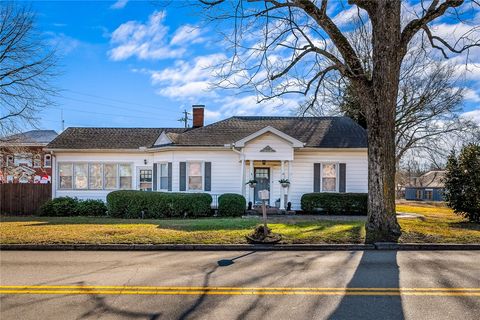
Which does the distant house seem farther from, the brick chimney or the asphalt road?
the asphalt road

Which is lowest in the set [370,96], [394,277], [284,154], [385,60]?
[394,277]

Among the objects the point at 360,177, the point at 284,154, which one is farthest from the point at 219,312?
the point at 360,177

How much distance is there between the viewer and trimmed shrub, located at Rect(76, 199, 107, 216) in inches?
763

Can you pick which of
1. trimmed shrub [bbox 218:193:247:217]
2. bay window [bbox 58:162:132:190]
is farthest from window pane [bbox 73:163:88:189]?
trimmed shrub [bbox 218:193:247:217]

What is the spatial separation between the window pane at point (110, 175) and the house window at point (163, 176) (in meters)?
3.05

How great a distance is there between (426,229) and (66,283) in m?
10.8

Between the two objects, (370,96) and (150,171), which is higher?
(370,96)

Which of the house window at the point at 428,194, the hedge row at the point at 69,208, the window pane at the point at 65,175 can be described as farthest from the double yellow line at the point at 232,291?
the house window at the point at 428,194

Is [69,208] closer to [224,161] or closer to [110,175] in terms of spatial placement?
[110,175]

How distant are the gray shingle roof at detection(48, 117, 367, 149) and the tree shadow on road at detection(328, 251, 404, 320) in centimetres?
1191

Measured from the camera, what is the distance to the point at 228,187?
768 inches

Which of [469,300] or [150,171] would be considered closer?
[469,300]

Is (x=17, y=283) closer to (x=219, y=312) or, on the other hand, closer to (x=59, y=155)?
(x=219, y=312)

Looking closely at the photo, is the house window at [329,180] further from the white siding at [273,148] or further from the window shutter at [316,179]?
the white siding at [273,148]
